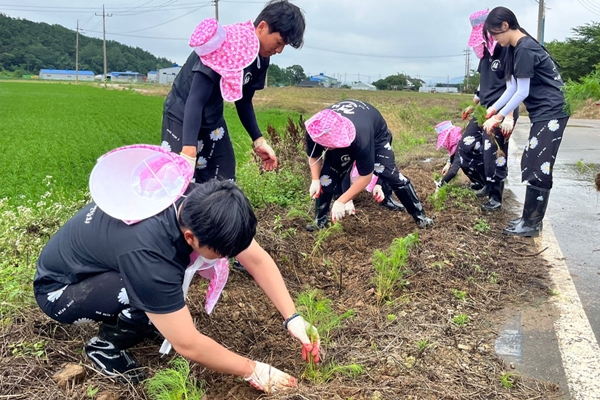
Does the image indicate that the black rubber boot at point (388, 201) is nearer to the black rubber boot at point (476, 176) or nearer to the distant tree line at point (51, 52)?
the black rubber boot at point (476, 176)

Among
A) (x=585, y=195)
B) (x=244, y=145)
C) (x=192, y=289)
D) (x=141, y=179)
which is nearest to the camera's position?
(x=141, y=179)

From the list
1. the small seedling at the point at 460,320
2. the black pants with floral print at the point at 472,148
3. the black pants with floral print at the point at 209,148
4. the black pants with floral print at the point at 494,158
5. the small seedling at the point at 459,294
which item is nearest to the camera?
the small seedling at the point at 460,320

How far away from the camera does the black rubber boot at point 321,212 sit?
14.5ft

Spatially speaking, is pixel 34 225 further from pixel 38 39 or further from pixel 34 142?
pixel 38 39

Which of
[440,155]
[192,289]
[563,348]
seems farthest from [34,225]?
[440,155]

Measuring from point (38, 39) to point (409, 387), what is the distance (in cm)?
11047

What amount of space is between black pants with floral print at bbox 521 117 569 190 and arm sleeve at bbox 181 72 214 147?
2768mm

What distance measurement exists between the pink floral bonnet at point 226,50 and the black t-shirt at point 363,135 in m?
1.18

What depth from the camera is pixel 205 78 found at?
2990 mm

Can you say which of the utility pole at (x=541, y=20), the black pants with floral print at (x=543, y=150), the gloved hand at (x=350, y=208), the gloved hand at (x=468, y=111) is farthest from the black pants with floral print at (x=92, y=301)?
the utility pole at (x=541, y=20)

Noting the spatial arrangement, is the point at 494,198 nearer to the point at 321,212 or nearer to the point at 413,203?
the point at 413,203

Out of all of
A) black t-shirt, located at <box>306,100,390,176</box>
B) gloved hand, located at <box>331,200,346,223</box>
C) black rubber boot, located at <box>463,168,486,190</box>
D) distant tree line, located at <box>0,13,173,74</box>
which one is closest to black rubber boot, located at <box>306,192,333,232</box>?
black t-shirt, located at <box>306,100,390,176</box>

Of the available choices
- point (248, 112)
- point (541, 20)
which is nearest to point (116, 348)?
point (248, 112)

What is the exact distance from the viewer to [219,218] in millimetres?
1725
